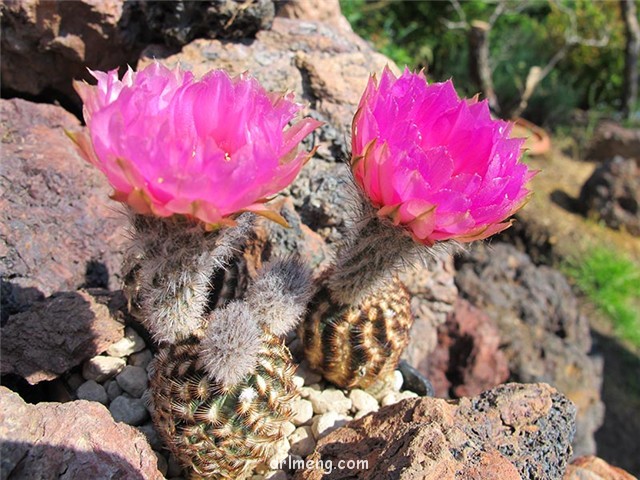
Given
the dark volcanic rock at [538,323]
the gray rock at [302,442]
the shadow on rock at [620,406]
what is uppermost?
the gray rock at [302,442]

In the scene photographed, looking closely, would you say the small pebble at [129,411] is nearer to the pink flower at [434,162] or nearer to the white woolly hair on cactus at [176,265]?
the white woolly hair on cactus at [176,265]

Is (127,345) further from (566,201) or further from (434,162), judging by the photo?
(566,201)

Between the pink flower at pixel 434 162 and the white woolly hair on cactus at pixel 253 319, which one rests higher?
the pink flower at pixel 434 162

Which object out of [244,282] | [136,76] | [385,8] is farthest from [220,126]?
[385,8]

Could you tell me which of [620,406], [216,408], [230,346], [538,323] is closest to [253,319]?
[230,346]

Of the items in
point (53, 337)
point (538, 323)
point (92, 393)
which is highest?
point (53, 337)

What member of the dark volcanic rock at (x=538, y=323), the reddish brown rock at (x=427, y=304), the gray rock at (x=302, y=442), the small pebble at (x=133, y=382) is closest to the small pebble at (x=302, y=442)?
the gray rock at (x=302, y=442)
